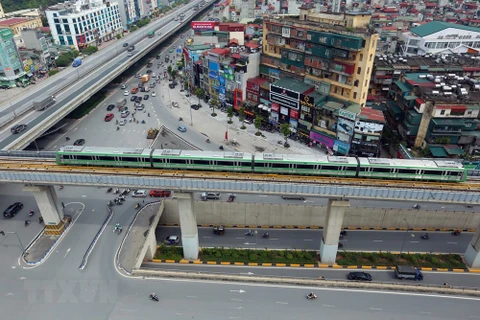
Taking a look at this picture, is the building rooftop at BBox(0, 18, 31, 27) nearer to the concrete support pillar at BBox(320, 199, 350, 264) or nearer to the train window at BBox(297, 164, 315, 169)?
the train window at BBox(297, 164, 315, 169)

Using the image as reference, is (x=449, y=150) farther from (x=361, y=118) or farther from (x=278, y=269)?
(x=278, y=269)

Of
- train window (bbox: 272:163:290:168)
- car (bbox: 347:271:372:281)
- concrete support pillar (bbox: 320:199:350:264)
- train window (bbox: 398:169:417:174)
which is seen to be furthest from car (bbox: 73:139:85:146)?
train window (bbox: 398:169:417:174)

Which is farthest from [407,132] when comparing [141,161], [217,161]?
[141,161]

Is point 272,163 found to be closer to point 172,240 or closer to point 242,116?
point 172,240

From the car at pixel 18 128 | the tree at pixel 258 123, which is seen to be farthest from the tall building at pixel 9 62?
the tree at pixel 258 123

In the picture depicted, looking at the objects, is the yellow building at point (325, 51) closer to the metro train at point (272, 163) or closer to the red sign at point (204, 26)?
the metro train at point (272, 163)
